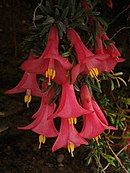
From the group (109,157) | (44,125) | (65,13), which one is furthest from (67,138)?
(109,157)

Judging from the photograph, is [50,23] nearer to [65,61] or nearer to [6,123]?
[65,61]

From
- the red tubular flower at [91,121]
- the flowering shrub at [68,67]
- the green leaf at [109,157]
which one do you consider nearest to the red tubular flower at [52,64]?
the flowering shrub at [68,67]

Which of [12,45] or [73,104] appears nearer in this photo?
[73,104]

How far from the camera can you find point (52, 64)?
1.30 m

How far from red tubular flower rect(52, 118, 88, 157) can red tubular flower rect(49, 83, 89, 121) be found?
1.5 inches

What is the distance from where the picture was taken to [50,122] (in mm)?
1440

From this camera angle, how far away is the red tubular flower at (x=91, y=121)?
4.56ft

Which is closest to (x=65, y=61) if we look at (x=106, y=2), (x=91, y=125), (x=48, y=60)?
(x=48, y=60)

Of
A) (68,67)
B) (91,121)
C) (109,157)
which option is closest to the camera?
(68,67)

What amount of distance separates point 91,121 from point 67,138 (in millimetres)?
90

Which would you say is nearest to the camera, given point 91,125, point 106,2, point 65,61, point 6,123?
point 65,61

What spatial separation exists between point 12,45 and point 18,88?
19.7 inches

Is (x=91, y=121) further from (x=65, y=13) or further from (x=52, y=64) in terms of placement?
(x=65, y=13)

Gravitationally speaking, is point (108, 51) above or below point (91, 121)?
above
